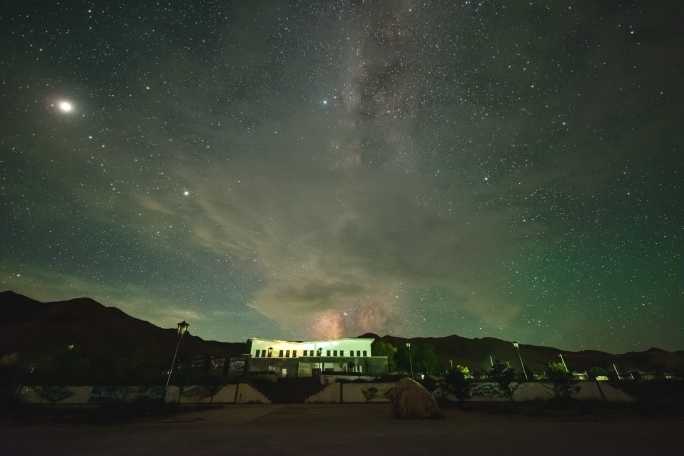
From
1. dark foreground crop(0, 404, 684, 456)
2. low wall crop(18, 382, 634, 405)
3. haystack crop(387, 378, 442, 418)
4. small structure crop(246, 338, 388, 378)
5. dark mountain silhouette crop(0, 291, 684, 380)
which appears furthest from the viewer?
dark mountain silhouette crop(0, 291, 684, 380)

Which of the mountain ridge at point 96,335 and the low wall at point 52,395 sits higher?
the mountain ridge at point 96,335

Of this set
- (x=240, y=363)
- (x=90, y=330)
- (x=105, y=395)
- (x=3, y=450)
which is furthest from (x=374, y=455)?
(x=90, y=330)

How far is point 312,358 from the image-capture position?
69.9 m

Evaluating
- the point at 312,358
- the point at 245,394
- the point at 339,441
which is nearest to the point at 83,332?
the point at 312,358

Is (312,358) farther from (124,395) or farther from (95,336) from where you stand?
(95,336)

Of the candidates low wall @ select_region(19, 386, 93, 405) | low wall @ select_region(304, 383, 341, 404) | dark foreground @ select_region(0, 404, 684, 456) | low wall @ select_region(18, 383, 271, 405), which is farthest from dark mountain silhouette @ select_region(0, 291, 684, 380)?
dark foreground @ select_region(0, 404, 684, 456)

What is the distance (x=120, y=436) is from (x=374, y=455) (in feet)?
33.3

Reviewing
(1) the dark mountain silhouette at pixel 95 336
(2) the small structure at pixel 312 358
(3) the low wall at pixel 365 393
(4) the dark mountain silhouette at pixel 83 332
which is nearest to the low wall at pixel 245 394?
(3) the low wall at pixel 365 393

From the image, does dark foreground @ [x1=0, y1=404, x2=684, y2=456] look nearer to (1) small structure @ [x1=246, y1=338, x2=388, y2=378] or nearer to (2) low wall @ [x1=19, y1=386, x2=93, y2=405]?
(2) low wall @ [x1=19, y1=386, x2=93, y2=405]

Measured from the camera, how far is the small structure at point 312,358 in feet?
218

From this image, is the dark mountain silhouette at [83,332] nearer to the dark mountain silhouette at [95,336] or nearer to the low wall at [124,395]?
the dark mountain silhouette at [95,336]

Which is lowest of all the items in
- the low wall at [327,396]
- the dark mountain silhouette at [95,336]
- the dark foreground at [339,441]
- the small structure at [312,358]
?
the dark foreground at [339,441]

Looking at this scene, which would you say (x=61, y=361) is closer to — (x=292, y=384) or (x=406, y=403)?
(x=292, y=384)

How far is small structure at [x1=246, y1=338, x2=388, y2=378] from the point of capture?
66500 mm
